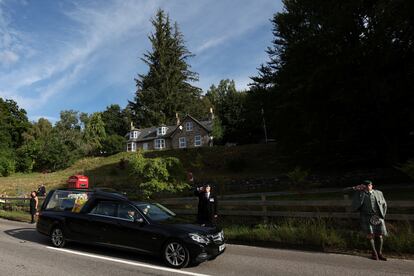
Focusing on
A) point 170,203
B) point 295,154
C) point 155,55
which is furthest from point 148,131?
point 170,203

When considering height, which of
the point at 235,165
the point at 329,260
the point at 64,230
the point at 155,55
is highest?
the point at 155,55

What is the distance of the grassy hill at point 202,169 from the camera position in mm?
36562

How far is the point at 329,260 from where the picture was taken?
29.6 ft

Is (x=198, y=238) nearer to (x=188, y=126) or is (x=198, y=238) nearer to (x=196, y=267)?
(x=196, y=267)

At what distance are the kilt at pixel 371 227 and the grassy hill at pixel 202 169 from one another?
23958 millimetres

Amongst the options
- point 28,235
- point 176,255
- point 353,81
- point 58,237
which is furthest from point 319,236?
point 353,81

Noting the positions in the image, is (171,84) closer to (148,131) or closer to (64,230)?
(148,131)

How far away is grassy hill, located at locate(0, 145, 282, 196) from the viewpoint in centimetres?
3656

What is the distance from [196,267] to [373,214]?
4.05 metres

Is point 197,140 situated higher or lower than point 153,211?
higher

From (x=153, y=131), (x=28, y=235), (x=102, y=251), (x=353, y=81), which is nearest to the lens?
(x=102, y=251)

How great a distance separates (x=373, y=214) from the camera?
8.88 m

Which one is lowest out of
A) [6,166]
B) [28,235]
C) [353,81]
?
[28,235]

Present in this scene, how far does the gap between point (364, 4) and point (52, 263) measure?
76.8 feet
